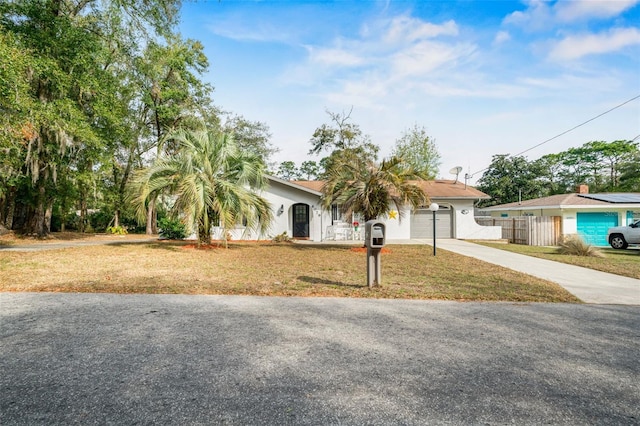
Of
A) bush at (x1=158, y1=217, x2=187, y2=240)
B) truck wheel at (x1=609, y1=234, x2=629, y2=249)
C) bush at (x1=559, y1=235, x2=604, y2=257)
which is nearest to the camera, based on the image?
bush at (x1=559, y1=235, x2=604, y2=257)

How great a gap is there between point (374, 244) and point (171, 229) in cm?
1479

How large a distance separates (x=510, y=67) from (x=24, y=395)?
1711 cm

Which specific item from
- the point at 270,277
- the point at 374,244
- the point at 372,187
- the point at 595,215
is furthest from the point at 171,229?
the point at 595,215

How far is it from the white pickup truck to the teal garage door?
265 cm

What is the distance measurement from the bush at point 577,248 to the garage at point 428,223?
7.05m

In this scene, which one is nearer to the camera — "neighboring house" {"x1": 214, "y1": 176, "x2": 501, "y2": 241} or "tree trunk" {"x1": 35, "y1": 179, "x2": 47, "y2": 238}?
"tree trunk" {"x1": 35, "y1": 179, "x2": 47, "y2": 238}

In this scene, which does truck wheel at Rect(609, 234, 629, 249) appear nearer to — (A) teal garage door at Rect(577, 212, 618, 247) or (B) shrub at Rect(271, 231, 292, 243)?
(A) teal garage door at Rect(577, 212, 618, 247)

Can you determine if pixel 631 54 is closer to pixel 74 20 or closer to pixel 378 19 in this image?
pixel 378 19

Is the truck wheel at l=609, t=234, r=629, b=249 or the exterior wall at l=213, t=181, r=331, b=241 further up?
the exterior wall at l=213, t=181, r=331, b=241

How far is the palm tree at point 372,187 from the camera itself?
11812 millimetres

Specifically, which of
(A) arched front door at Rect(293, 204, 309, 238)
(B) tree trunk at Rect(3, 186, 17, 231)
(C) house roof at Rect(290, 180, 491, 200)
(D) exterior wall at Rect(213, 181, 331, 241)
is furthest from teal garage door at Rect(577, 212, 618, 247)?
(B) tree trunk at Rect(3, 186, 17, 231)

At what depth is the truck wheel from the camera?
15.7 meters

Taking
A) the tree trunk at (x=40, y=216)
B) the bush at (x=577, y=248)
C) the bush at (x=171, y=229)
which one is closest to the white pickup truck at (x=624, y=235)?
the bush at (x=577, y=248)

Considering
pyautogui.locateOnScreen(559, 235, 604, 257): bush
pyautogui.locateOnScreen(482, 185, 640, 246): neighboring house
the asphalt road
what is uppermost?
pyautogui.locateOnScreen(482, 185, 640, 246): neighboring house
